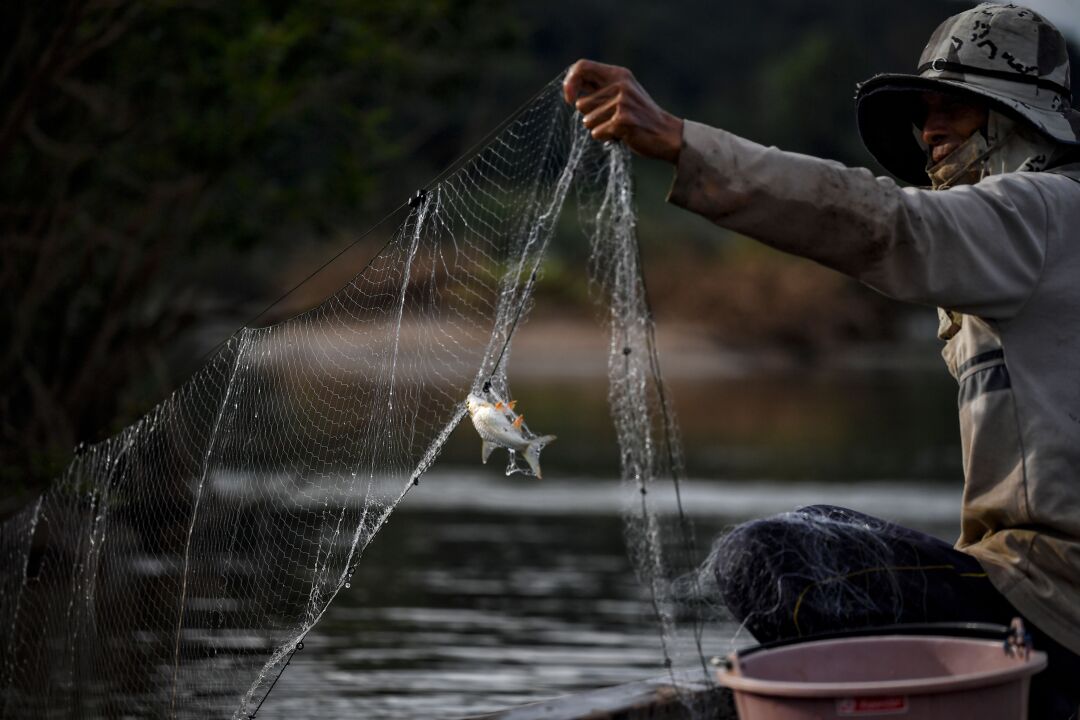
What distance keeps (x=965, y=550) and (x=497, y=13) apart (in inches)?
565

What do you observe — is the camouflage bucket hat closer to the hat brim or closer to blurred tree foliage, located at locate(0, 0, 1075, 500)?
the hat brim

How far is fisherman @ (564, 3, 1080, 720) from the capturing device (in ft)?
10.2

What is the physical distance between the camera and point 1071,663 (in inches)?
138

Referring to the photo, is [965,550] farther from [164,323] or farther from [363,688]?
[164,323]

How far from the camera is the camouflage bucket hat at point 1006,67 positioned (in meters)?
3.63

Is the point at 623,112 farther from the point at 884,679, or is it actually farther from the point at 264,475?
the point at 264,475

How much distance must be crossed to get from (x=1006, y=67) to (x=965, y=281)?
701 mm

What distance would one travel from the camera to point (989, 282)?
325cm

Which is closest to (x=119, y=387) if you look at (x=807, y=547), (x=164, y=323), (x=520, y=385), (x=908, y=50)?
(x=164, y=323)

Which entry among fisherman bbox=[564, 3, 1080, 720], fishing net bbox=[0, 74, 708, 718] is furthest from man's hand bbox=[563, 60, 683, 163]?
fishing net bbox=[0, 74, 708, 718]

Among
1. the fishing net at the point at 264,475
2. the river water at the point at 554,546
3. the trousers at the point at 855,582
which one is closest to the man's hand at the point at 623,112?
the fishing net at the point at 264,475

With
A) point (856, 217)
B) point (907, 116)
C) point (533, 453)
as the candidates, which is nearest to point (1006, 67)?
point (907, 116)

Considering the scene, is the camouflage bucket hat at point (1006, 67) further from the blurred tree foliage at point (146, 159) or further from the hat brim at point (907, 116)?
the blurred tree foliage at point (146, 159)

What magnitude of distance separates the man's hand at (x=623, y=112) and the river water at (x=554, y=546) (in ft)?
9.69
